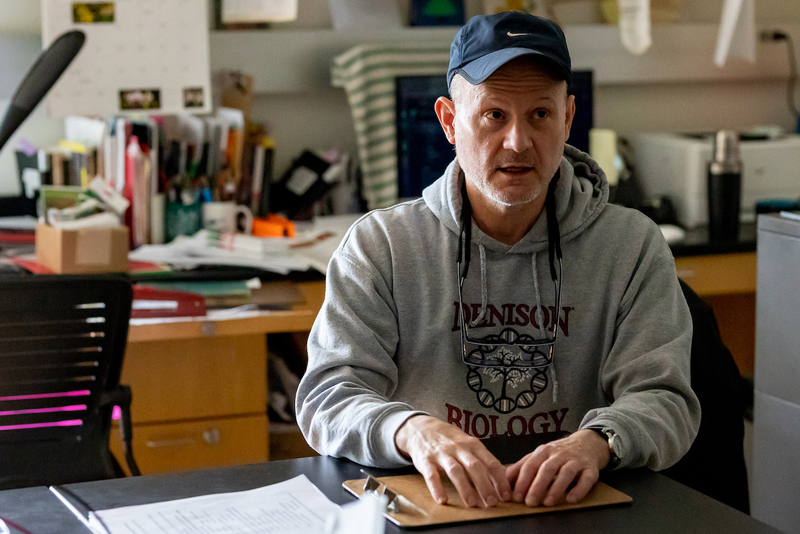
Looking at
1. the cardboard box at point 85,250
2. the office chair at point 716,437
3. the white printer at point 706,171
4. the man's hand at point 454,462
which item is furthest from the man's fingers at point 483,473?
the white printer at point 706,171

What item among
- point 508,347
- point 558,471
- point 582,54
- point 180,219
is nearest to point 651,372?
point 508,347

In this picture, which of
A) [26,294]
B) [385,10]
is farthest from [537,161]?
[385,10]

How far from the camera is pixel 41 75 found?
78.1 inches

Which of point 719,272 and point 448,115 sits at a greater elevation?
point 448,115

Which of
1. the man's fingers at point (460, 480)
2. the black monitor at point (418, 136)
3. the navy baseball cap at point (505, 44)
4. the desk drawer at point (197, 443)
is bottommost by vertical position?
the desk drawer at point (197, 443)

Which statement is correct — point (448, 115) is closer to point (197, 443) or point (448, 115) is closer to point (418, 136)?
point (197, 443)

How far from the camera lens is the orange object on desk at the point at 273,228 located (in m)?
2.54

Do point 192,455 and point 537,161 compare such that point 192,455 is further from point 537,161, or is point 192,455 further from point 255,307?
point 537,161

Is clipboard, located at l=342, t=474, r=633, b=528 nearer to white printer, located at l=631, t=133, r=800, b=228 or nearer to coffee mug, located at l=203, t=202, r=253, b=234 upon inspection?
coffee mug, located at l=203, t=202, r=253, b=234

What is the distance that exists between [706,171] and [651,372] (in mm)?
1682

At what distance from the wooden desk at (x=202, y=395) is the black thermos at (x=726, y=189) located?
46.2 inches

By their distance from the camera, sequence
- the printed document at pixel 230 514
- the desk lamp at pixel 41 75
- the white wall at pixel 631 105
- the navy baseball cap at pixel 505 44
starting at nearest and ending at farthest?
the printed document at pixel 230 514
the navy baseball cap at pixel 505 44
the desk lamp at pixel 41 75
the white wall at pixel 631 105

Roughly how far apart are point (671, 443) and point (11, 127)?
58.1 inches

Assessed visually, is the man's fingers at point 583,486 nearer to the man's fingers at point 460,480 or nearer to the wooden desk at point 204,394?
the man's fingers at point 460,480
